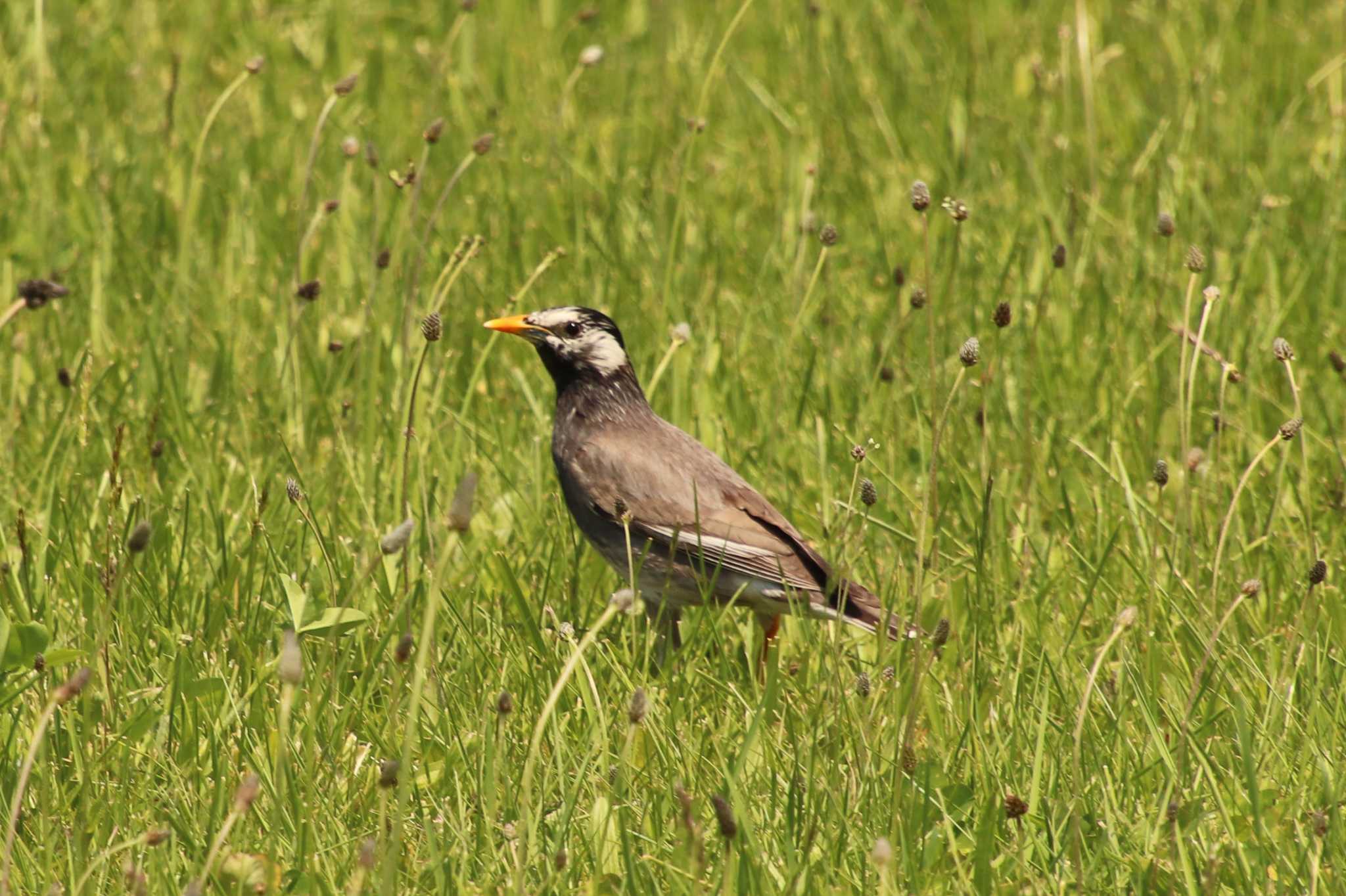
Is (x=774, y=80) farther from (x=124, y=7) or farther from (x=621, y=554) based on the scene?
(x=621, y=554)

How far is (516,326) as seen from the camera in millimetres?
5496

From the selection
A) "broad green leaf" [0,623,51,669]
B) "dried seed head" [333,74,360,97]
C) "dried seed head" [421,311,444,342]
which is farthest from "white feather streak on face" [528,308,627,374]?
"broad green leaf" [0,623,51,669]

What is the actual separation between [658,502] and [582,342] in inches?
26.0

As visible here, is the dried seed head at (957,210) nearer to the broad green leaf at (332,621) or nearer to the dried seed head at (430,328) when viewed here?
the dried seed head at (430,328)

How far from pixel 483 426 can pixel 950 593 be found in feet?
6.13

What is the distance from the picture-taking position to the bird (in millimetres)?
5031

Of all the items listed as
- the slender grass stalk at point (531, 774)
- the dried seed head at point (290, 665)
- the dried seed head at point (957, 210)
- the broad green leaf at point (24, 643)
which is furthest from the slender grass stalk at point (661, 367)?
the dried seed head at point (290, 665)

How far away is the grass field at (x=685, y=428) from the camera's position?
3611 millimetres

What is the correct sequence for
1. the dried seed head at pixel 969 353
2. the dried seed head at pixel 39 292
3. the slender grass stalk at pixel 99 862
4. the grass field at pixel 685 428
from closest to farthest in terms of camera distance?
1. the dried seed head at pixel 39 292
2. the slender grass stalk at pixel 99 862
3. the grass field at pixel 685 428
4. the dried seed head at pixel 969 353

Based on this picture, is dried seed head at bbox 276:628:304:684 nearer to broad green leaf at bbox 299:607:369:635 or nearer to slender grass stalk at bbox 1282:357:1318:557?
broad green leaf at bbox 299:607:369:635

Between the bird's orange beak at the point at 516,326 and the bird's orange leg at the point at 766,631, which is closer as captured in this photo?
the bird's orange leg at the point at 766,631

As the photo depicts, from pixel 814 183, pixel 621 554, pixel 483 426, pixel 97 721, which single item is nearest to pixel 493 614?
pixel 621 554

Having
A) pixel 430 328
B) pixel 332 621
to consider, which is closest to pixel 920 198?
pixel 430 328

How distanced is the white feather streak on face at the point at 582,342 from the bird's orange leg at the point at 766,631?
3.16 ft
